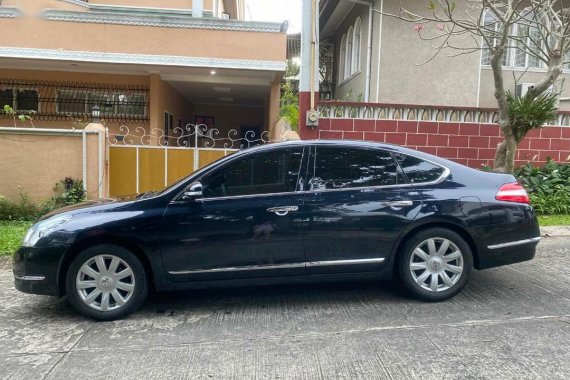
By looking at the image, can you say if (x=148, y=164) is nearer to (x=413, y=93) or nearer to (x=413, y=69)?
(x=413, y=93)

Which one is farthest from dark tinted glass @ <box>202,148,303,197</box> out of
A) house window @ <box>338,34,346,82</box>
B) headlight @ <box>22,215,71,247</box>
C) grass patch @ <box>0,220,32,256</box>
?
house window @ <box>338,34,346,82</box>

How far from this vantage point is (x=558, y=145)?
32.2 ft

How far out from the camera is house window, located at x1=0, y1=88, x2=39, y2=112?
12703mm

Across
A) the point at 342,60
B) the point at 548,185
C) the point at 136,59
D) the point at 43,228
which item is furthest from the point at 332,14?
the point at 43,228

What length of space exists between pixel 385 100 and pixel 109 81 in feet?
23.2

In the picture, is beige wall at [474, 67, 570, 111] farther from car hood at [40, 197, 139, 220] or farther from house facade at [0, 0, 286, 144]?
car hood at [40, 197, 139, 220]

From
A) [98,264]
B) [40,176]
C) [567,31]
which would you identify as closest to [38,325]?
[98,264]

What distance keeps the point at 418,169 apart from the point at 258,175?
1.58 meters

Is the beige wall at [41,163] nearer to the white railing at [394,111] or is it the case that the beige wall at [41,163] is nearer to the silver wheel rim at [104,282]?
the white railing at [394,111]

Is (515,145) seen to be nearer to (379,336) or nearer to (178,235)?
(379,336)

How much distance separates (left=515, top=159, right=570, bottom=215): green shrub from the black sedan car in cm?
481

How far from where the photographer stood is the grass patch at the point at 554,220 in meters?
8.17

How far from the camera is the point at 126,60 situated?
11.1m

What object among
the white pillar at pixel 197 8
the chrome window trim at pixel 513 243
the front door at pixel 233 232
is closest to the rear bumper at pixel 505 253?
the chrome window trim at pixel 513 243
